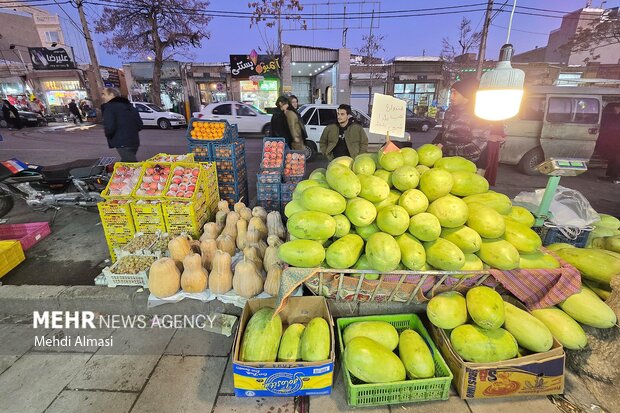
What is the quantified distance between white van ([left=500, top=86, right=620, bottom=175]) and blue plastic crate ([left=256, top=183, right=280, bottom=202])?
253 inches

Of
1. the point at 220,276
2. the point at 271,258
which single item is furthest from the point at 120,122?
the point at 271,258

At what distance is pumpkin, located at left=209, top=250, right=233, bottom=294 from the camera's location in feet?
8.58

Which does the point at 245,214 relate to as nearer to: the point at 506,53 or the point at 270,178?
the point at 270,178

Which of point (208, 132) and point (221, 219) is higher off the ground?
point (208, 132)

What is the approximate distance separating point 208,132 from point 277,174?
1.52m

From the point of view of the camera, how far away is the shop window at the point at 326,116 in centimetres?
941

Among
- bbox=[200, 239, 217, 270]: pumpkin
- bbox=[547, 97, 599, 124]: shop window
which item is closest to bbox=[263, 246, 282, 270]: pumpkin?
bbox=[200, 239, 217, 270]: pumpkin

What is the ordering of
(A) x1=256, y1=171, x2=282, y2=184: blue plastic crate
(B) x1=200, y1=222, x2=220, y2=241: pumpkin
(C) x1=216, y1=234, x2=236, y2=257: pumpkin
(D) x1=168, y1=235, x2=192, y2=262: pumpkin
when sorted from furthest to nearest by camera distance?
1. (A) x1=256, y1=171, x2=282, y2=184: blue plastic crate
2. (B) x1=200, y1=222, x2=220, y2=241: pumpkin
3. (C) x1=216, y1=234, x2=236, y2=257: pumpkin
4. (D) x1=168, y1=235, x2=192, y2=262: pumpkin

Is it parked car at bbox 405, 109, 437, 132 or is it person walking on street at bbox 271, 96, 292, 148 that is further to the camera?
parked car at bbox 405, 109, 437, 132

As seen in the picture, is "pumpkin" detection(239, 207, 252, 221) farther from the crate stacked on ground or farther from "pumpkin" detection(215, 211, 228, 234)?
the crate stacked on ground

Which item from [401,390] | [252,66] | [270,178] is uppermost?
[252,66]

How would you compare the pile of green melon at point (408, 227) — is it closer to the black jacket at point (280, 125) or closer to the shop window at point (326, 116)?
the black jacket at point (280, 125)

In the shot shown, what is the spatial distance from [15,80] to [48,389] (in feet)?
126

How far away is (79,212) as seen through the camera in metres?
5.14
